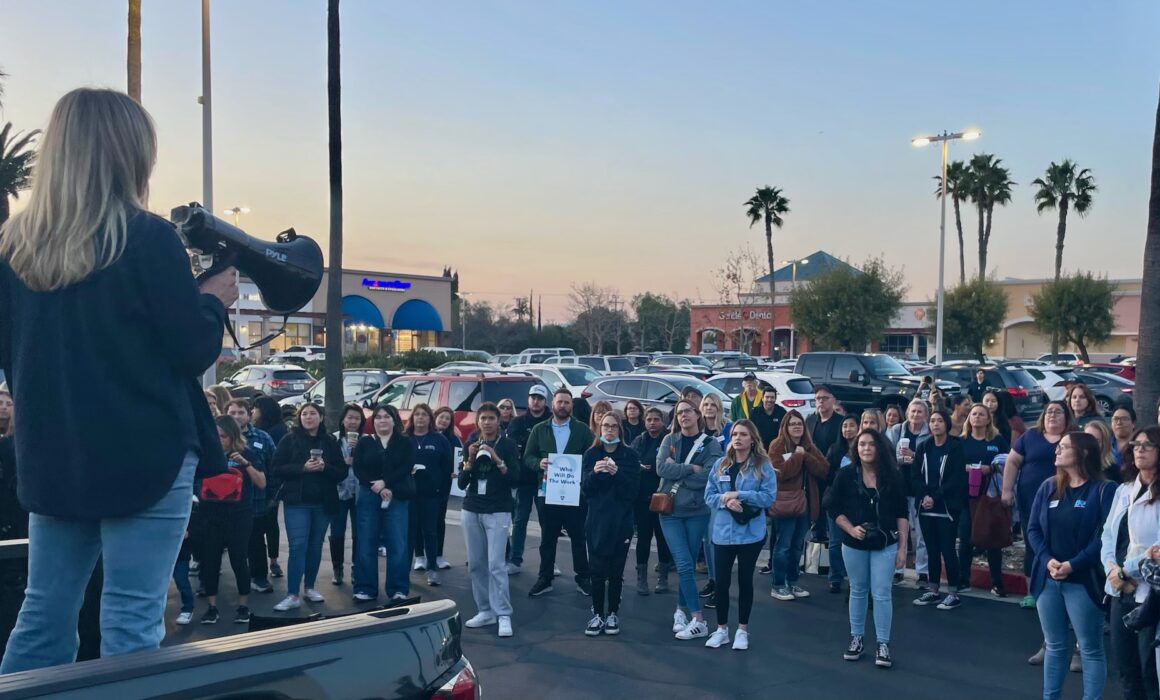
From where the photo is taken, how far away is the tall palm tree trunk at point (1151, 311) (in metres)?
9.65

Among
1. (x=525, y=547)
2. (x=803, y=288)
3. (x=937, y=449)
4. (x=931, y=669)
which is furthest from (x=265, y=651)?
(x=803, y=288)

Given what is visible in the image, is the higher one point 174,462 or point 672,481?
point 174,462

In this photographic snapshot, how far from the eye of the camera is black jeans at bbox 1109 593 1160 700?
529cm

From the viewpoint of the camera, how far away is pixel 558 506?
9.19 meters

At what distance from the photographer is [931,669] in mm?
6660

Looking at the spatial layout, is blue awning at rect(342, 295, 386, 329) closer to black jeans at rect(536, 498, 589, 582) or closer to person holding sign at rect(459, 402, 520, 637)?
black jeans at rect(536, 498, 589, 582)

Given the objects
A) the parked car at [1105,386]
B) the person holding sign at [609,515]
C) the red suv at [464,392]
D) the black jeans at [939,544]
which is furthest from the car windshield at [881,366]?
the person holding sign at [609,515]

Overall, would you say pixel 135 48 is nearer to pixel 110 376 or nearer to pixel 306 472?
pixel 306 472

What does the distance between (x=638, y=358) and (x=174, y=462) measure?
41.1m

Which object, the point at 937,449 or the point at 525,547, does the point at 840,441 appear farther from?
the point at 525,547

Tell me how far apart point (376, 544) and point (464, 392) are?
6.11m

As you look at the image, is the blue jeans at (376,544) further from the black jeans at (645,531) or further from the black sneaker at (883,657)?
the black sneaker at (883,657)

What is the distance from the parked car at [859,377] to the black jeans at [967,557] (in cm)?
1324

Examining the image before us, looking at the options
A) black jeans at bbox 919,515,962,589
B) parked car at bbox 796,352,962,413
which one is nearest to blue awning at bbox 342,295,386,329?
parked car at bbox 796,352,962,413
